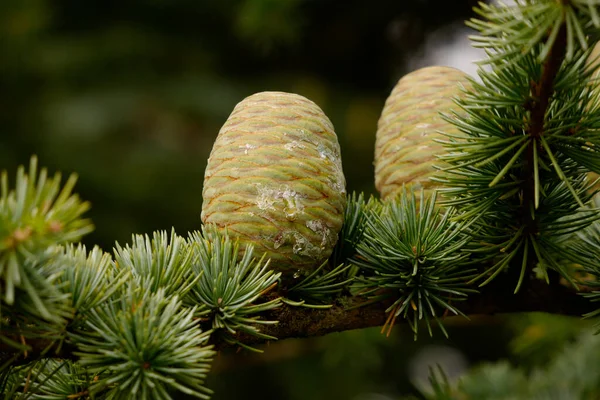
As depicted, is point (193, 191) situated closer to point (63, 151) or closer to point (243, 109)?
point (63, 151)

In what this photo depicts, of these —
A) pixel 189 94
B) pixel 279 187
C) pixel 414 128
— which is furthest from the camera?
pixel 189 94

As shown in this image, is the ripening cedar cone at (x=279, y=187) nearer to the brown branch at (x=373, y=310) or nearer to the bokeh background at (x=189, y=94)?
the brown branch at (x=373, y=310)

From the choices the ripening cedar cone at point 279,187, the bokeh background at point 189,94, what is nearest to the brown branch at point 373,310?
the ripening cedar cone at point 279,187

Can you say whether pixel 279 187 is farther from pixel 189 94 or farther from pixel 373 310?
pixel 189 94

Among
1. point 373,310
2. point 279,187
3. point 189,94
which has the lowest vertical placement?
point 373,310

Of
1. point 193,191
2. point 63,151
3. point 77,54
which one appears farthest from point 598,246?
point 77,54

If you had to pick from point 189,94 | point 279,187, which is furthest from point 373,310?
point 189,94
